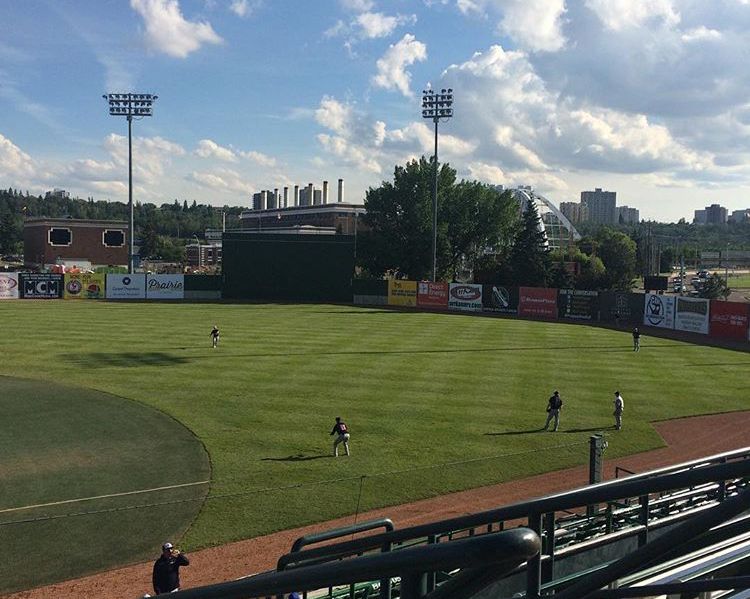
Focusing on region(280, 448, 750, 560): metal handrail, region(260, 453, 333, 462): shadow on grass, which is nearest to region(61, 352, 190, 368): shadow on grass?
region(260, 453, 333, 462): shadow on grass

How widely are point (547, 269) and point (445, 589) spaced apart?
73.1 metres

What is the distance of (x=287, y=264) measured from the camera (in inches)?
2511

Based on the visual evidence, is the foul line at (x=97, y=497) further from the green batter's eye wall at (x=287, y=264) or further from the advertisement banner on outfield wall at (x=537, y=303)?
the green batter's eye wall at (x=287, y=264)

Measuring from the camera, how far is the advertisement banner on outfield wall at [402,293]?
209ft

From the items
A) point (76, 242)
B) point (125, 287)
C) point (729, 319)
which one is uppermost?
point (76, 242)

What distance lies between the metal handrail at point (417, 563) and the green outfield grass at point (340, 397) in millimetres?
11295

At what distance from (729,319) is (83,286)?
52203 mm

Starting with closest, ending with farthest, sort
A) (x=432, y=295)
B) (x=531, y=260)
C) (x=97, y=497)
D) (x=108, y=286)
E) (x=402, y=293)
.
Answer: (x=97, y=497) → (x=432, y=295) → (x=108, y=286) → (x=402, y=293) → (x=531, y=260)

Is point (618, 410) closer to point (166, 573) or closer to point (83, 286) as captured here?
point (166, 573)

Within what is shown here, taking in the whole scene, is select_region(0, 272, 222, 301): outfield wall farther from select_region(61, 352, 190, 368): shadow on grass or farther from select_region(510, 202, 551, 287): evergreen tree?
select_region(61, 352, 190, 368): shadow on grass

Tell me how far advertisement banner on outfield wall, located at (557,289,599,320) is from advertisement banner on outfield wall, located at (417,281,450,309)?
10.4 meters

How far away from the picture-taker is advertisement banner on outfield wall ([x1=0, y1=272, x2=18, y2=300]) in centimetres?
6044

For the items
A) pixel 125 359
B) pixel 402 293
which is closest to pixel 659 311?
pixel 402 293

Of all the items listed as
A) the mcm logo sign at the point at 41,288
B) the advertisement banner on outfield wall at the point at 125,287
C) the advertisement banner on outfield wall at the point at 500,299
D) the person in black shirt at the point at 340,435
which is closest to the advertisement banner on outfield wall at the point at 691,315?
the advertisement banner on outfield wall at the point at 500,299
